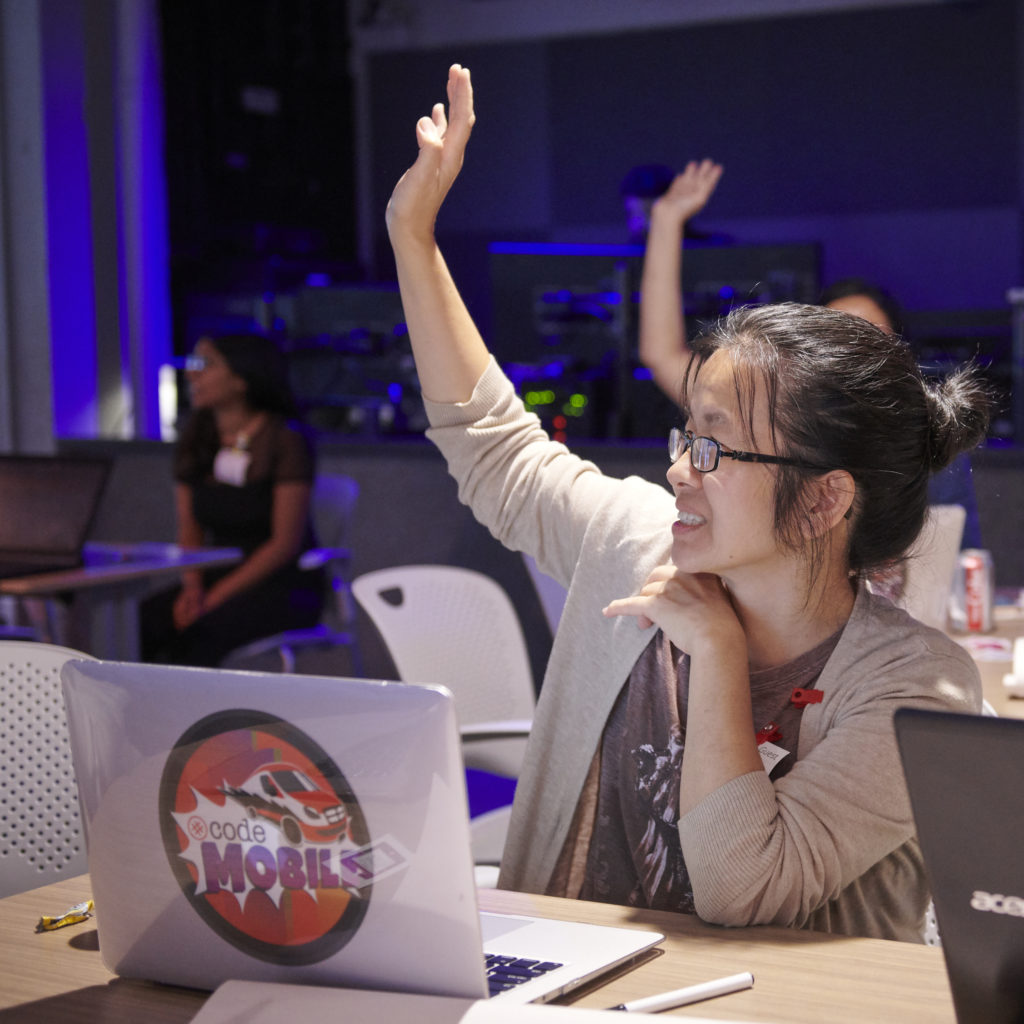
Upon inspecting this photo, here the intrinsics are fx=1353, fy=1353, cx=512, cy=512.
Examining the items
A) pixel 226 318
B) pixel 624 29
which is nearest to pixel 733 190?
pixel 624 29

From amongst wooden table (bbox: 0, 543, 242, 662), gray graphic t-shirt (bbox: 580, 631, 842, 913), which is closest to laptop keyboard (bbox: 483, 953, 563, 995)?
gray graphic t-shirt (bbox: 580, 631, 842, 913)

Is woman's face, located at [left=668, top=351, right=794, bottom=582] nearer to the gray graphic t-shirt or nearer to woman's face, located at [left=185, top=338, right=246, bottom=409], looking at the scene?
the gray graphic t-shirt

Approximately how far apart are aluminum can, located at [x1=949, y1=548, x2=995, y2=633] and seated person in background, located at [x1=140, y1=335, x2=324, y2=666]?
7.19ft

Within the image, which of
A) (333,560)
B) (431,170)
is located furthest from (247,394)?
(431,170)

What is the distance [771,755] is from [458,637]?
4.52 ft

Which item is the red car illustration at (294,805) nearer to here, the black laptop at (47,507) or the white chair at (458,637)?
the white chair at (458,637)

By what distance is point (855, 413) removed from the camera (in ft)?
4.62

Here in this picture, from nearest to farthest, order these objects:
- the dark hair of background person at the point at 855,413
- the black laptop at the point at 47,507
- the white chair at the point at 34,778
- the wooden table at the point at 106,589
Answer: the dark hair of background person at the point at 855,413 → the white chair at the point at 34,778 → the wooden table at the point at 106,589 → the black laptop at the point at 47,507

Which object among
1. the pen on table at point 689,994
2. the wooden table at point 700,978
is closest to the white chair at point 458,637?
the wooden table at point 700,978

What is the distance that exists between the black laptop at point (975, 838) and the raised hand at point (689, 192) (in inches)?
83.0

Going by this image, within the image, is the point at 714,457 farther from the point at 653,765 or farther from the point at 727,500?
the point at 653,765

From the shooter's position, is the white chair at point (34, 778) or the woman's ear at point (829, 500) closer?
the woman's ear at point (829, 500)

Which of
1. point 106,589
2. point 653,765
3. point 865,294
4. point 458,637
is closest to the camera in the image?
point 653,765

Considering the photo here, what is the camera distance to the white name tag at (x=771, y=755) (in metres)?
1.43
